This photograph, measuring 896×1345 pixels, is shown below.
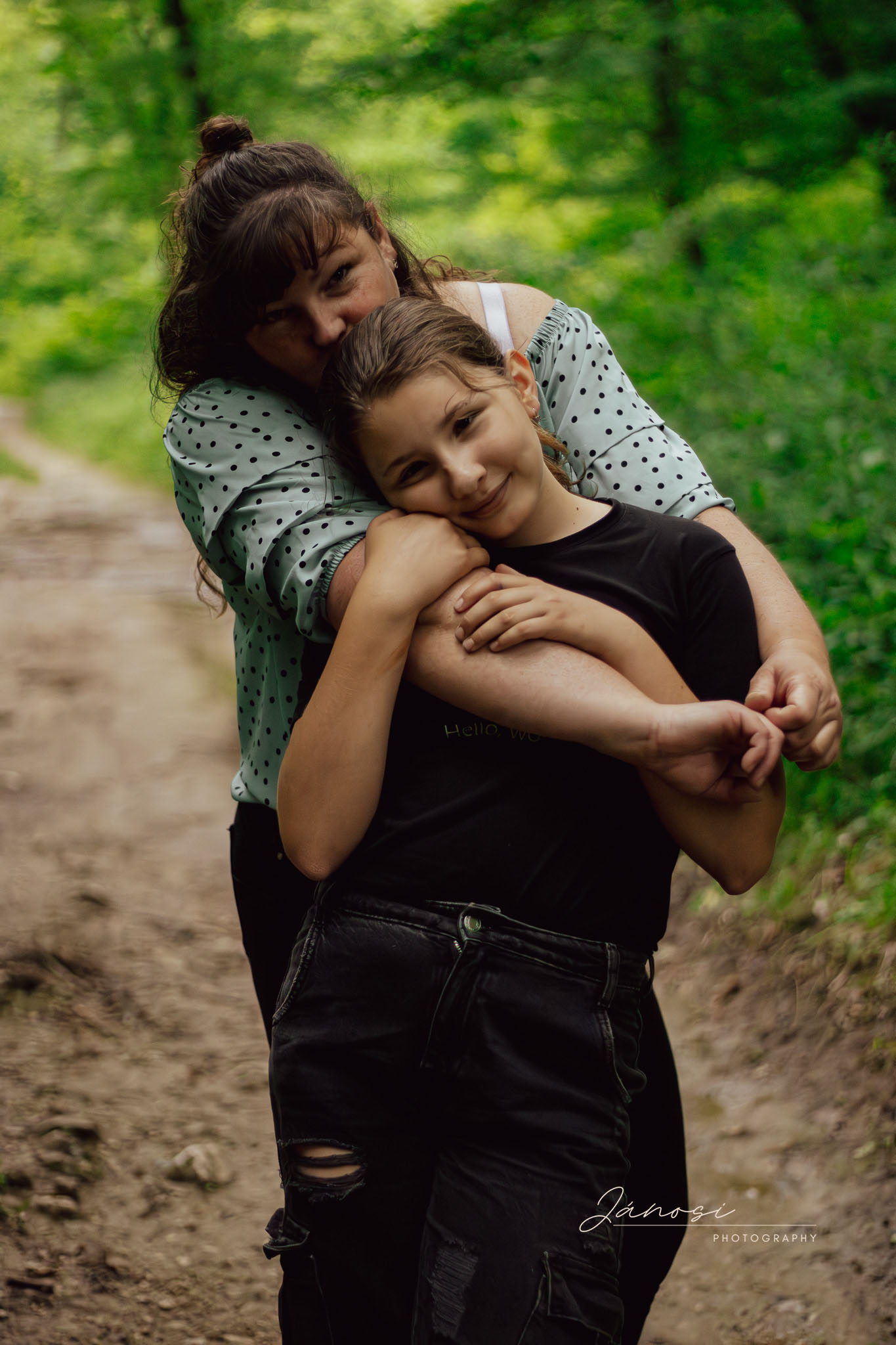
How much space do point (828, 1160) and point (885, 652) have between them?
171 cm

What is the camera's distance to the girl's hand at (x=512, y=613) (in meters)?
1.46

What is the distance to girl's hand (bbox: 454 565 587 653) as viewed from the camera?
1.46 m

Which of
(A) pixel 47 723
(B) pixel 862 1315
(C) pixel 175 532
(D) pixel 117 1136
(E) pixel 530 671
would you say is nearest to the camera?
(E) pixel 530 671

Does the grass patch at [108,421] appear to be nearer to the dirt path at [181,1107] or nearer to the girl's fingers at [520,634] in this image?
the dirt path at [181,1107]

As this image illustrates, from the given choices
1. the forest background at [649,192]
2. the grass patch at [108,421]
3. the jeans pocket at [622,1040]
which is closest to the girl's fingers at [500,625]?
the jeans pocket at [622,1040]

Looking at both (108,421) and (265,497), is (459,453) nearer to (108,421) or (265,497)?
(265,497)

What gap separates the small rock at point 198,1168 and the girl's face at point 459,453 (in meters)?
2.26

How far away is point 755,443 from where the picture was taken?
5.39 metres

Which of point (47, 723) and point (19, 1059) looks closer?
point (19, 1059)

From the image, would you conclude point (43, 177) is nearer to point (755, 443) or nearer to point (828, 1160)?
point (755, 443)

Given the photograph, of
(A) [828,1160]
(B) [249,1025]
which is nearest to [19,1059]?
(B) [249,1025]

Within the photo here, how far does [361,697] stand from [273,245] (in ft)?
2.15

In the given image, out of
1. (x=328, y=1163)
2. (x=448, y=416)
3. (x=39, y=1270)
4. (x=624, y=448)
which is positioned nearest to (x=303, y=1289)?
(x=328, y=1163)

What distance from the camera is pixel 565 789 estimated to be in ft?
5.13
